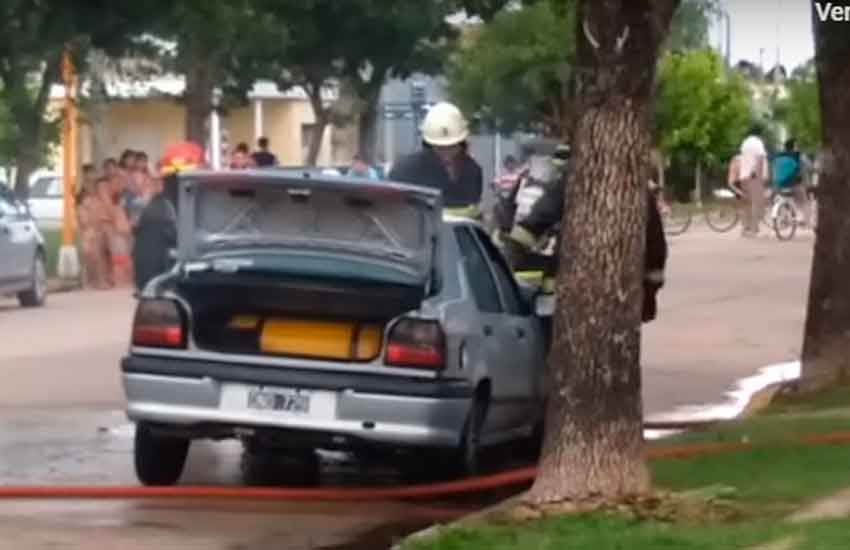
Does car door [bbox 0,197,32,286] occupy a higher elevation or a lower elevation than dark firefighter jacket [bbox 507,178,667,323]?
lower

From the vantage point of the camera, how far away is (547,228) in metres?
15.2

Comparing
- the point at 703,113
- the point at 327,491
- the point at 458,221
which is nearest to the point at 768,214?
the point at 703,113

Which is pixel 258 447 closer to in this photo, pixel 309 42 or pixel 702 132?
pixel 309 42

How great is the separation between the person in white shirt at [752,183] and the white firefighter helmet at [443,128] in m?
28.7

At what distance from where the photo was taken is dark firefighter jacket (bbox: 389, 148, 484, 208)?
53.5 feet

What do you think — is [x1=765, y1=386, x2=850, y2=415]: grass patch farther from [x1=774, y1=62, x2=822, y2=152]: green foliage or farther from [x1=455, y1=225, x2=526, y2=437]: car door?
[x1=774, y1=62, x2=822, y2=152]: green foliage

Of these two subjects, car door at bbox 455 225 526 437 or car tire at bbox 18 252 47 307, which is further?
car tire at bbox 18 252 47 307

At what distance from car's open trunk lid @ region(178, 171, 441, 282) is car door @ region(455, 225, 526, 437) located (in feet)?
1.59

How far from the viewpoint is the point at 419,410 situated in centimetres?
1243

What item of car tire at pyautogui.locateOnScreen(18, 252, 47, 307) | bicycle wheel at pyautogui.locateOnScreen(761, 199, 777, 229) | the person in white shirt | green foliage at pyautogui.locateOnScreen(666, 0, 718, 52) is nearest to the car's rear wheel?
car tire at pyautogui.locateOnScreen(18, 252, 47, 307)

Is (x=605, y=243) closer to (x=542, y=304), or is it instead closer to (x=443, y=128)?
(x=542, y=304)

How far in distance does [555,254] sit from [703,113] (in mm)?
45277

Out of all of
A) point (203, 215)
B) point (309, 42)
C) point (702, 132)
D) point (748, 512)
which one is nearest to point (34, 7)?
point (203, 215)

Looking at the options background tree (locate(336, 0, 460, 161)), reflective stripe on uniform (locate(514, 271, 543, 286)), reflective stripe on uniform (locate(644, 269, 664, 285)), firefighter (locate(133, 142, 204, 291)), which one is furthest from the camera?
background tree (locate(336, 0, 460, 161))
